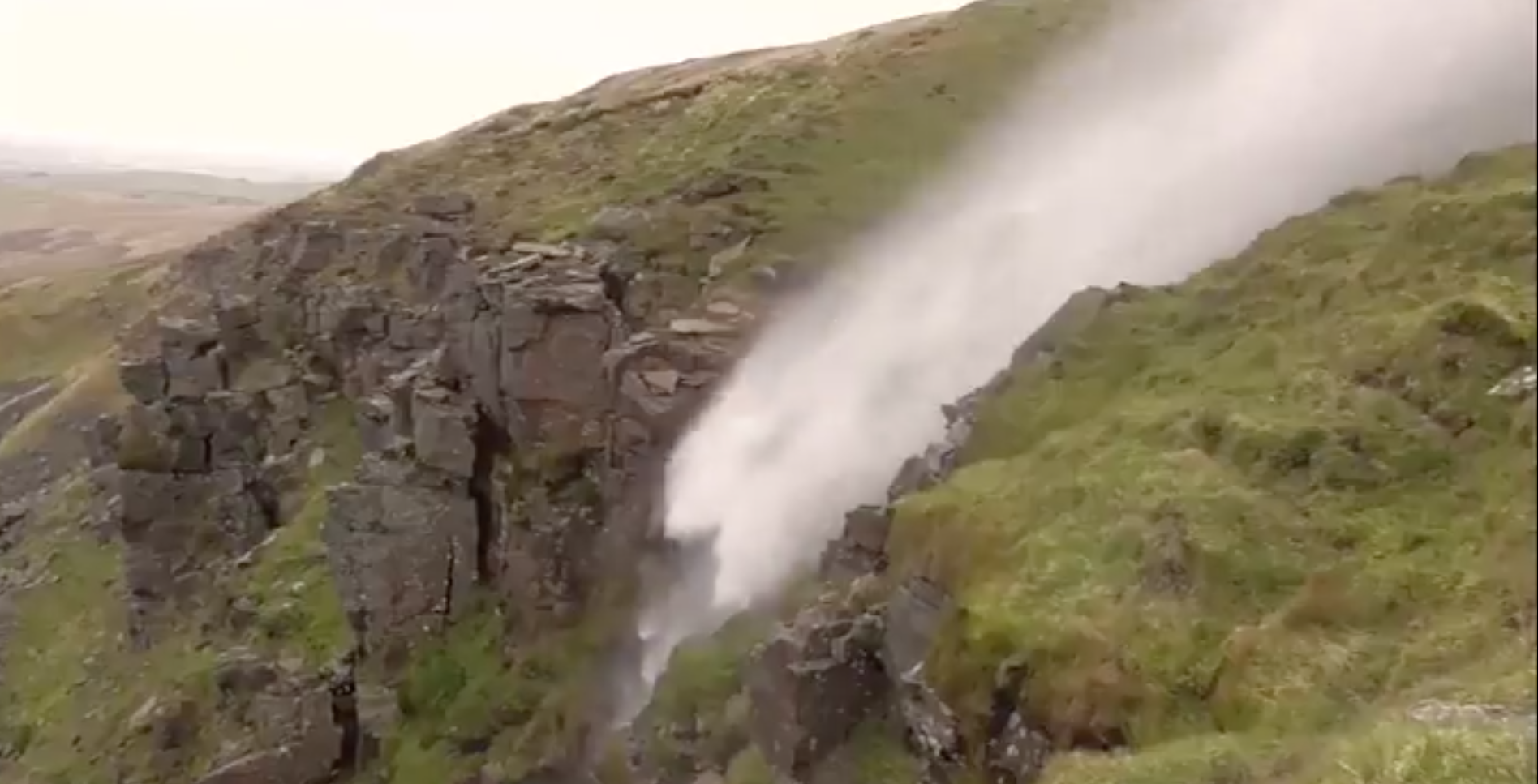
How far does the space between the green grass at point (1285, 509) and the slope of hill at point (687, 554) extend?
0.06 metres

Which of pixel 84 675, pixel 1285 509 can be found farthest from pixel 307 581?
pixel 1285 509

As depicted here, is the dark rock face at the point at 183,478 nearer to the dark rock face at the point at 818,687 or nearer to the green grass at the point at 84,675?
the green grass at the point at 84,675

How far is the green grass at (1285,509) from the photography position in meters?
14.8

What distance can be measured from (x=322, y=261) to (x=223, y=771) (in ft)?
87.0

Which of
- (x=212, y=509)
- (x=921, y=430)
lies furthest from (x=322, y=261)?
(x=921, y=430)

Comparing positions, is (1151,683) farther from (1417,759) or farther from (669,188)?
(669,188)

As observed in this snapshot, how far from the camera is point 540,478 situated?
34719 millimetres

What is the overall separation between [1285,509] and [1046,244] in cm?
1846

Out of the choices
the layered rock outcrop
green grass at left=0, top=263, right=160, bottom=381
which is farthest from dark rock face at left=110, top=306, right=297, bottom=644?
green grass at left=0, top=263, right=160, bottom=381

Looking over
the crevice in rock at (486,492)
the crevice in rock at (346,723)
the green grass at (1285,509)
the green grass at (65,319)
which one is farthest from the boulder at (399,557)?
the green grass at (65,319)

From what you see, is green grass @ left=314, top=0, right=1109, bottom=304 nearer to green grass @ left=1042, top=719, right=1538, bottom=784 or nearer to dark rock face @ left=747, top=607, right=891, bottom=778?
dark rock face @ left=747, top=607, right=891, bottom=778

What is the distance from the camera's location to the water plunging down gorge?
91.2ft

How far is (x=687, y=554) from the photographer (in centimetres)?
3197

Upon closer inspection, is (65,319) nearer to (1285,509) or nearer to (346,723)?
(346,723)
